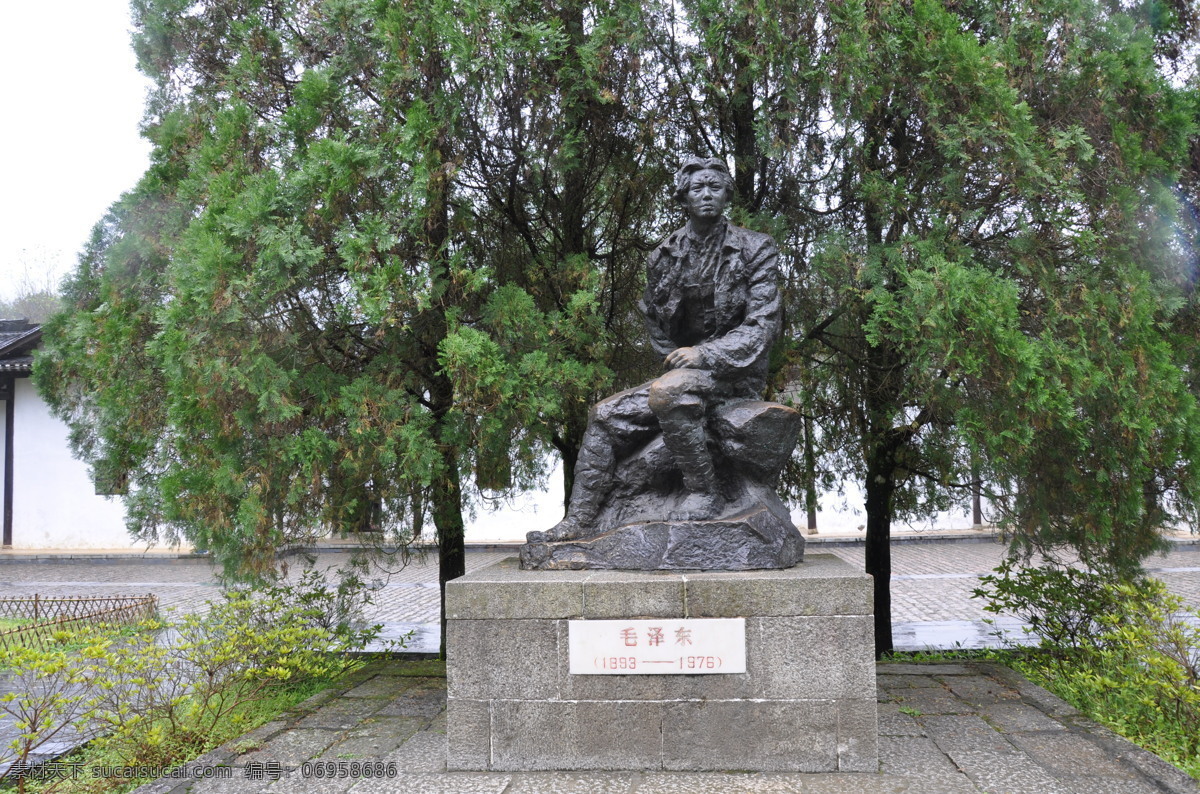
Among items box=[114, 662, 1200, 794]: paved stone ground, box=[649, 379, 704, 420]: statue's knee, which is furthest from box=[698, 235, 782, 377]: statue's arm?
box=[114, 662, 1200, 794]: paved stone ground

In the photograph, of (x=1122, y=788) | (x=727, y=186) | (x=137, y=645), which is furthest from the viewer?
(x=727, y=186)

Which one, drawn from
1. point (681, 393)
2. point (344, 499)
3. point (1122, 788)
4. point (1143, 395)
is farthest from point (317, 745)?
point (1143, 395)

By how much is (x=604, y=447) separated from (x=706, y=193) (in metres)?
1.39

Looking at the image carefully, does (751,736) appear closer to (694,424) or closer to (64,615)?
(694,424)

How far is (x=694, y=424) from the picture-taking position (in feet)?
13.3

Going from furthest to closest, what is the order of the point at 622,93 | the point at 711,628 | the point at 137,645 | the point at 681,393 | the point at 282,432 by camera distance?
the point at 622,93 → the point at 282,432 → the point at 137,645 → the point at 681,393 → the point at 711,628

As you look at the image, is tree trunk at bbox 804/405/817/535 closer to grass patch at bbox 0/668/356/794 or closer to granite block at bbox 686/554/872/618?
granite block at bbox 686/554/872/618

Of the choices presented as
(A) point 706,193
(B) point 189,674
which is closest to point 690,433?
(A) point 706,193

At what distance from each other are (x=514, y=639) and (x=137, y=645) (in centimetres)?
198

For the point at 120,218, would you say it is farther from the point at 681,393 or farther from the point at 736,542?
the point at 736,542

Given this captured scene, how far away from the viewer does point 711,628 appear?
358cm

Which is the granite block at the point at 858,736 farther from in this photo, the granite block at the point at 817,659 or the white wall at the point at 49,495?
the white wall at the point at 49,495

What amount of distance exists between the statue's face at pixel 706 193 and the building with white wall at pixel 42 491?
566 inches

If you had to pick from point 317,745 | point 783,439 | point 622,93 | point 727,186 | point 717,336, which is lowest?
point 317,745
